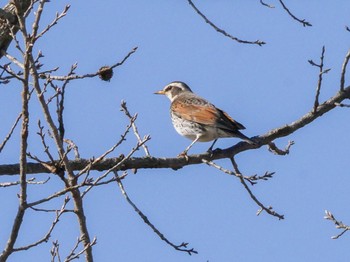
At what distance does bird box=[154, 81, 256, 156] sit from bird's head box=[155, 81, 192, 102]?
0.35 metres

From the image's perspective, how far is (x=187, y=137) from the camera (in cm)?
994

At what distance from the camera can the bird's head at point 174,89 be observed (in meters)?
11.9

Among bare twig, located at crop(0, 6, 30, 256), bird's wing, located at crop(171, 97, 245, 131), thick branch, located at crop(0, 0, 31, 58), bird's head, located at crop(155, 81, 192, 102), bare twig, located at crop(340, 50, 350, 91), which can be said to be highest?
bird's head, located at crop(155, 81, 192, 102)

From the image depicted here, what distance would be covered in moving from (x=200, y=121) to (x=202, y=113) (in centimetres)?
36

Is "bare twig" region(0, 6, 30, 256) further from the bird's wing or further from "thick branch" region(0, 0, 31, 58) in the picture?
the bird's wing

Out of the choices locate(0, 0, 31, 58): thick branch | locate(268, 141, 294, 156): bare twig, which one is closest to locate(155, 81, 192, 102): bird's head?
locate(268, 141, 294, 156): bare twig

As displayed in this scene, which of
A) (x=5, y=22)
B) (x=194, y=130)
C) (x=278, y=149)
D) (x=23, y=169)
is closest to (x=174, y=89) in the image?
(x=194, y=130)

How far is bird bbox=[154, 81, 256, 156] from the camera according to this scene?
916cm

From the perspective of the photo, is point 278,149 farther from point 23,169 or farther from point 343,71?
point 23,169

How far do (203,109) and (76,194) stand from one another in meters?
4.87

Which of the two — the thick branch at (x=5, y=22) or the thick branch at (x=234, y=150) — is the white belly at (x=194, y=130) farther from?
the thick branch at (x=5, y=22)

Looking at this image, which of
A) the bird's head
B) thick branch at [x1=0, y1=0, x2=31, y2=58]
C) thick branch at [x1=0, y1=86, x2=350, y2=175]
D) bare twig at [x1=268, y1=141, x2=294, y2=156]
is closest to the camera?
thick branch at [x1=0, y1=0, x2=31, y2=58]

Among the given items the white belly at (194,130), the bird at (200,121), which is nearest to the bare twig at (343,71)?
the bird at (200,121)

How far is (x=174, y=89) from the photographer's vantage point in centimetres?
1198
